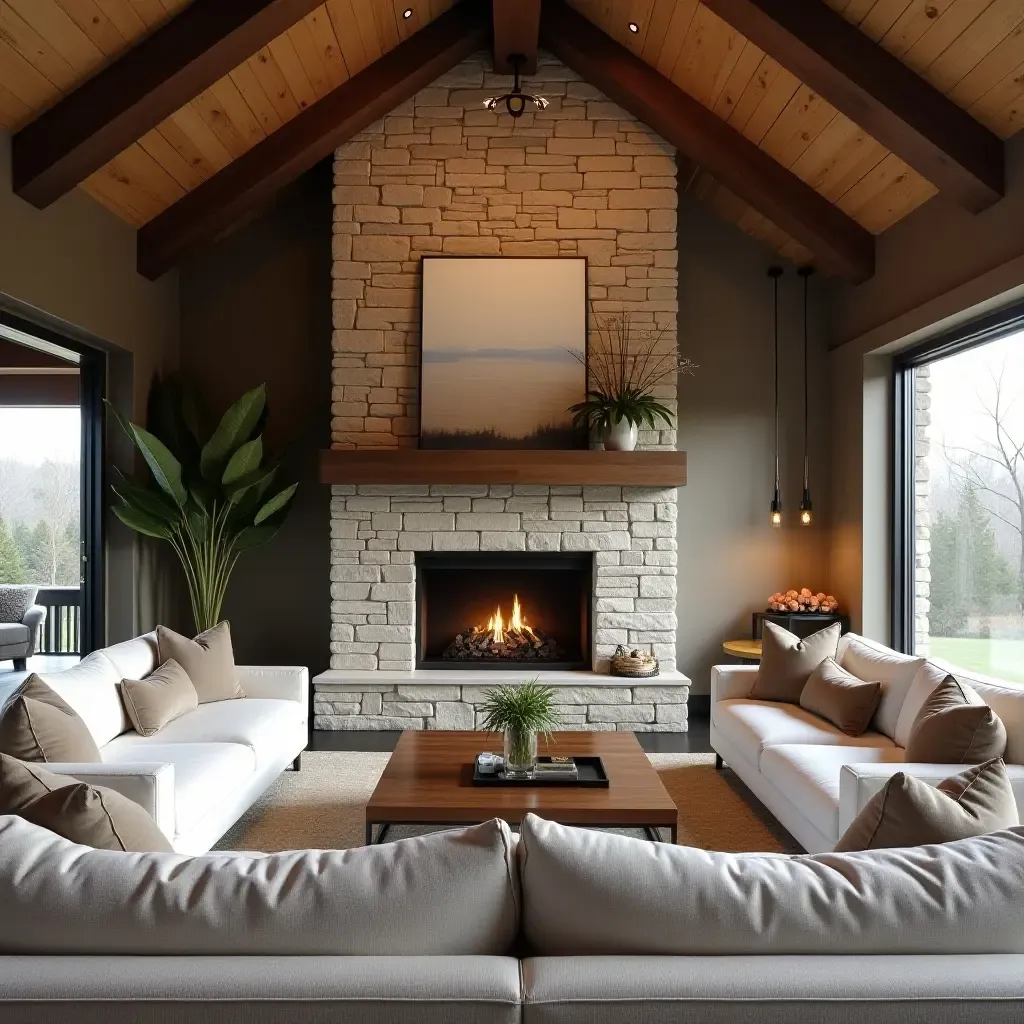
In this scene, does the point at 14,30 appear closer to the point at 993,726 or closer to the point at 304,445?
the point at 304,445

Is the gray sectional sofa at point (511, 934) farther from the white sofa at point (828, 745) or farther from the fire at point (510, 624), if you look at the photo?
the fire at point (510, 624)

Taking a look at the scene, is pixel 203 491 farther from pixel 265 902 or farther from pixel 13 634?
pixel 265 902

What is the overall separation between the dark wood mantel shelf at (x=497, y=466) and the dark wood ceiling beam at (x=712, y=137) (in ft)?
5.03

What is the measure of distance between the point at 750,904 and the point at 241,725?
9.61 ft

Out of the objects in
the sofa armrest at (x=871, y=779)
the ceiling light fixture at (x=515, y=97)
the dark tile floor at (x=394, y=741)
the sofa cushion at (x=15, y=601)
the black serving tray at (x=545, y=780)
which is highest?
the ceiling light fixture at (x=515, y=97)

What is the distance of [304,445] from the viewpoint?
607 centimetres

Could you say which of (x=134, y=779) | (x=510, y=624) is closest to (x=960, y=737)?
(x=134, y=779)

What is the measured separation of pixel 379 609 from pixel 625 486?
5.54 ft

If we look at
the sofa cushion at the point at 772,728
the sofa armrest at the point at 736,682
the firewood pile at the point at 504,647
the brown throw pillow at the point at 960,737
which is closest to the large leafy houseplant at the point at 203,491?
the firewood pile at the point at 504,647

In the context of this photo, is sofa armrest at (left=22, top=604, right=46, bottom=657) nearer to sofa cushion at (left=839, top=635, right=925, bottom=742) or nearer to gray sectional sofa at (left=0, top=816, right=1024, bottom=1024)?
gray sectional sofa at (left=0, top=816, right=1024, bottom=1024)

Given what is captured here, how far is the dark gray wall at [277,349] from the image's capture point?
6.10 meters

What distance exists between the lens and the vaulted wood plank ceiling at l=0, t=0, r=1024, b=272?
3684mm

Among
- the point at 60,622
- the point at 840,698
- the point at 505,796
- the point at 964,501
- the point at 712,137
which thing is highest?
the point at 712,137

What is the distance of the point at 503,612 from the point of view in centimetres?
604
